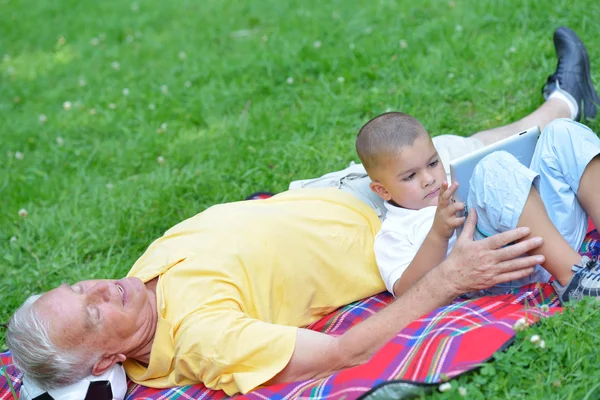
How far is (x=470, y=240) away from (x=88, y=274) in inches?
100

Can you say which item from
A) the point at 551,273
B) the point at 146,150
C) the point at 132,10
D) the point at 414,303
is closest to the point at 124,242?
the point at 146,150

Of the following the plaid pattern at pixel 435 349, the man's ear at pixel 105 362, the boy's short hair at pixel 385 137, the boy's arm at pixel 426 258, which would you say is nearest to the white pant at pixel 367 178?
the boy's short hair at pixel 385 137

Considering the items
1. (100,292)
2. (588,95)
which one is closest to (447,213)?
(100,292)

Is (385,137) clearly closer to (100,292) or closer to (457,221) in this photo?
(457,221)

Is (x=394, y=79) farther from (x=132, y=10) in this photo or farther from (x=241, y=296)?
(x=132, y=10)

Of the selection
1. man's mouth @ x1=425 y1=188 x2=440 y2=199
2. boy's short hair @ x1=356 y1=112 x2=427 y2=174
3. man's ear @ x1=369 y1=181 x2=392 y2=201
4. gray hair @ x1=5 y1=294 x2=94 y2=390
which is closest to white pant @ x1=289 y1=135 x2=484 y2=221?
man's ear @ x1=369 y1=181 x2=392 y2=201

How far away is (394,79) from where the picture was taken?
567cm

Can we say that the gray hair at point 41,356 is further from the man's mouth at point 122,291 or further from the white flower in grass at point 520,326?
the white flower in grass at point 520,326

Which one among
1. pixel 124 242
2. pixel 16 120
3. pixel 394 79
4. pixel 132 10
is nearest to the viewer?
pixel 124 242

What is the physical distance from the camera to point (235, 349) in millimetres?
2934

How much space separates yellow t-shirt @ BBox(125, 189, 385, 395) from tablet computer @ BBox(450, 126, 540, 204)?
623 millimetres

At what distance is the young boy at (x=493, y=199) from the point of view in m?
2.93

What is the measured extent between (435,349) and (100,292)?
4.78 ft

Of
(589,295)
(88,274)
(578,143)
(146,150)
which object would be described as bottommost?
(88,274)
